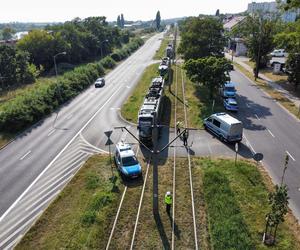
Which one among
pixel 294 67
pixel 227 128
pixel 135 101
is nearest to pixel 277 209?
pixel 227 128

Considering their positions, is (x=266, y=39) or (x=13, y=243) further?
(x=266, y=39)

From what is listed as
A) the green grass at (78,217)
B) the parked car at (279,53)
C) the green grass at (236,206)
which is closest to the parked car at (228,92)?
the green grass at (236,206)

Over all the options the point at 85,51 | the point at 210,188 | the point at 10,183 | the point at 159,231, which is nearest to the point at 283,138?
the point at 210,188

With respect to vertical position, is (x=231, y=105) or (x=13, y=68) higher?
(x=13, y=68)

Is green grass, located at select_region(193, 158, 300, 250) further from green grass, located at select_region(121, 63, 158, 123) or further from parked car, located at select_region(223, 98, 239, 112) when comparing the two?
green grass, located at select_region(121, 63, 158, 123)

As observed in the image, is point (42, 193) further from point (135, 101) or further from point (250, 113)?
point (250, 113)

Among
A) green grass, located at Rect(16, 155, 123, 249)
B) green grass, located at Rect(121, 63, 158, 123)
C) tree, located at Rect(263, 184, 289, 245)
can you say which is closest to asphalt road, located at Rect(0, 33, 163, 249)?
green grass, located at Rect(16, 155, 123, 249)

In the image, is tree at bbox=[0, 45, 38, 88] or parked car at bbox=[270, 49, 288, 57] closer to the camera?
tree at bbox=[0, 45, 38, 88]

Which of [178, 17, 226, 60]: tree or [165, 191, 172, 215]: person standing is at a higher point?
[178, 17, 226, 60]: tree
